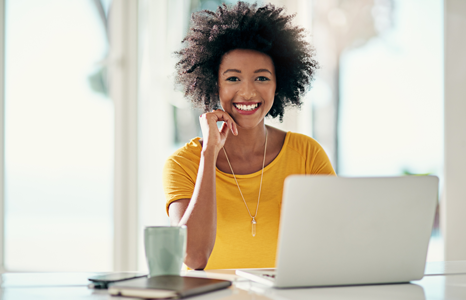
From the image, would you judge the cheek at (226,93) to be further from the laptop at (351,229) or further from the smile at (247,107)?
the laptop at (351,229)

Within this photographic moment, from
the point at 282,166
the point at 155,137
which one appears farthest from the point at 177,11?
the point at 282,166

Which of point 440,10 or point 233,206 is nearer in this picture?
point 233,206

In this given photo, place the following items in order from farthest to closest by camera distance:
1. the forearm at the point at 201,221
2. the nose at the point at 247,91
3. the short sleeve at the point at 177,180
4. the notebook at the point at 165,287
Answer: the nose at the point at 247,91
the short sleeve at the point at 177,180
the forearm at the point at 201,221
the notebook at the point at 165,287

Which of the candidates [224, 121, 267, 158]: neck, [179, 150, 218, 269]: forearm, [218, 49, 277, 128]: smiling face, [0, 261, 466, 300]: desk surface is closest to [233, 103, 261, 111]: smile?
[218, 49, 277, 128]: smiling face

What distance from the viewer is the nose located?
5.62 feet

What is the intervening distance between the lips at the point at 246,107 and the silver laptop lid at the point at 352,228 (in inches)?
38.2

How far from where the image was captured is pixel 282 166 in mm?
1789

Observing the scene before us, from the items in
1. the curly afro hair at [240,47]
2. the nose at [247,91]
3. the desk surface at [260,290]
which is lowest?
the desk surface at [260,290]

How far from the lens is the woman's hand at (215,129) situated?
1603mm

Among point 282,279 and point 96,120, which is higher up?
point 96,120

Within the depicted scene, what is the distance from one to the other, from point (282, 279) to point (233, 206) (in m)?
0.85

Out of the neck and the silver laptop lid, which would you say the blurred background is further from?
the silver laptop lid

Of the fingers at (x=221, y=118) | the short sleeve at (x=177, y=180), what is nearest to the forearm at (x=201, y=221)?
the short sleeve at (x=177, y=180)

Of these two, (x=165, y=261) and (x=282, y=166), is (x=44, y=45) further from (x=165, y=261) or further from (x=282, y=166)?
(x=165, y=261)
